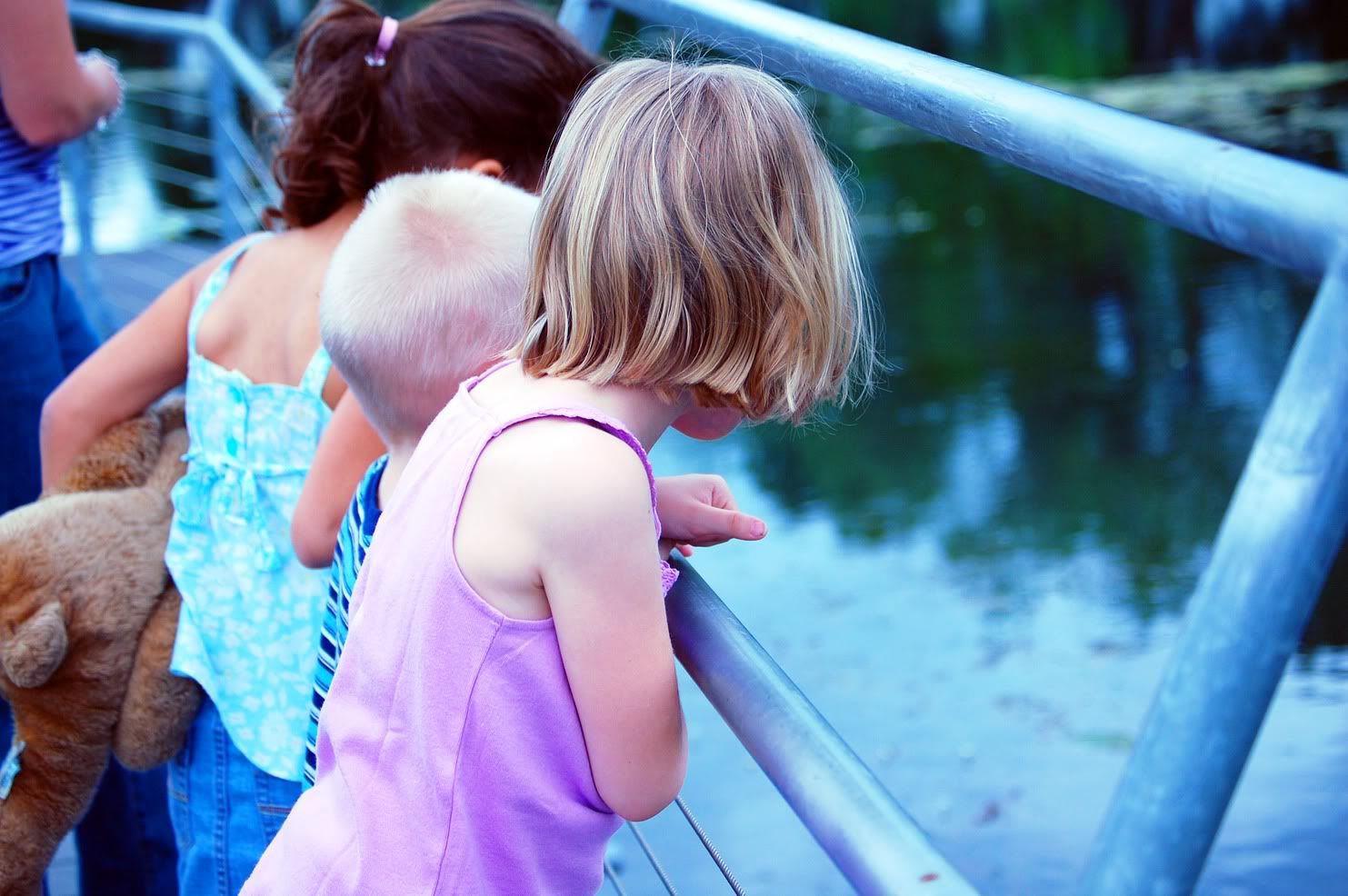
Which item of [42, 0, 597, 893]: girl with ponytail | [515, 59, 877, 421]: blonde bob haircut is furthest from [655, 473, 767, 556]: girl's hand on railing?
[42, 0, 597, 893]: girl with ponytail

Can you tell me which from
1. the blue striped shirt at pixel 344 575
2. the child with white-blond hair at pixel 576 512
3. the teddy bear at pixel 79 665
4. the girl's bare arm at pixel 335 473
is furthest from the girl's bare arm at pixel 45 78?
the child with white-blond hair at pixel 576 512

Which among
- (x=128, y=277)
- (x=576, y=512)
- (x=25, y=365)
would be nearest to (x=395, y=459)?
(x=576, y=512)

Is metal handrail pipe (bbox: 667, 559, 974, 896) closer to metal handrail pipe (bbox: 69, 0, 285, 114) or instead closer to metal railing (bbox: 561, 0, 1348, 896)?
metal railing (bbox: 561, 0, 1348, 896)

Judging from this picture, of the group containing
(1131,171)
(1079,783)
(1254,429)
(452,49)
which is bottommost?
(1079,783)

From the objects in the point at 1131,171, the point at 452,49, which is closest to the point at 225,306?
the point at 452,49

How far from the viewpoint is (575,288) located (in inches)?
39.9

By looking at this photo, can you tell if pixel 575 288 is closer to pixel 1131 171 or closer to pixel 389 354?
pixel 389 354

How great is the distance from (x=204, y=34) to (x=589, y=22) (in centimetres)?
180

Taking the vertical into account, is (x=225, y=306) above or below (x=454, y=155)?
→ below

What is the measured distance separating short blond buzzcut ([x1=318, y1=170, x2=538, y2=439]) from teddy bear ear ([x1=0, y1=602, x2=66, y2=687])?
18.3 inches

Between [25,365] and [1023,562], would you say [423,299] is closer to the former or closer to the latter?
[25,365]

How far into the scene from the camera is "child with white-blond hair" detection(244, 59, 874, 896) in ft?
3.04

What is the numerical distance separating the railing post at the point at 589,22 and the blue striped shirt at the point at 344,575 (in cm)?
75

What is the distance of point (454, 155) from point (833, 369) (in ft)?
2.40
